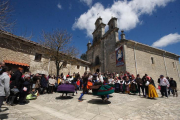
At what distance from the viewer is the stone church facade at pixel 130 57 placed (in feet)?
49.0

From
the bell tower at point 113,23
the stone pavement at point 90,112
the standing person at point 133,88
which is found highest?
the bell tower at point 113,23

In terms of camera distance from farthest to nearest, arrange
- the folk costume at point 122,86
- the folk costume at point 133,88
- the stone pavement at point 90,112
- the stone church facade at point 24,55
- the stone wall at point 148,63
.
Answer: the stone wall at point 148,63 → the stone church facade at point 24,55 → the folk costume at point 122,86 → the folk costume at point 133,88 → the stone pavement at point 90,112

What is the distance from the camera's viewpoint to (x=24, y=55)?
39.5 feet

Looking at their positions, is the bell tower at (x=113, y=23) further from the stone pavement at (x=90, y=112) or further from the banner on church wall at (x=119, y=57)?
the stone pavement at (x=90, y=112)

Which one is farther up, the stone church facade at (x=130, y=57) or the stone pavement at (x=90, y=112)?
the stone church facade at (x=130, y=57)

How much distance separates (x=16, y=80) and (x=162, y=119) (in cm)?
607

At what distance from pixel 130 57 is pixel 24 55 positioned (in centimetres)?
1579

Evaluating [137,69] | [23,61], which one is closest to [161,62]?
[137,69]

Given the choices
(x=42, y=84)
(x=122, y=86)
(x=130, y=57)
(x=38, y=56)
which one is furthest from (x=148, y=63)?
(x=38, y=56)

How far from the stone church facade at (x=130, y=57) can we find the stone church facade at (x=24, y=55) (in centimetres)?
1031

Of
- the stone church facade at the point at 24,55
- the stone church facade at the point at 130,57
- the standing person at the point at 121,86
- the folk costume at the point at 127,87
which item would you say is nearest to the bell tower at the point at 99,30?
the stone church facade at the point at 130,57

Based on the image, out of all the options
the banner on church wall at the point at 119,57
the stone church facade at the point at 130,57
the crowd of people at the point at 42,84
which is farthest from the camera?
the stone church facade at the point at 130,57

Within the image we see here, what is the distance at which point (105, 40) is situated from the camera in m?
19.3

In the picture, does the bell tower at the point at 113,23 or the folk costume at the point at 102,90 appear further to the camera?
the bell tower at the point at 113,23
